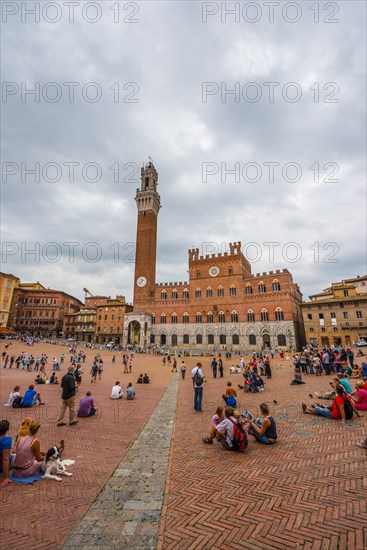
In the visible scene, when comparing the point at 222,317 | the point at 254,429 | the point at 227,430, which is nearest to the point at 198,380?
the point at 254,429

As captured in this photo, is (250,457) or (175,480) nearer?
(175,480)

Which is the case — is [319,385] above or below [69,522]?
above

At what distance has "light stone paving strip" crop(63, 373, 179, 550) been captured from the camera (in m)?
3.39

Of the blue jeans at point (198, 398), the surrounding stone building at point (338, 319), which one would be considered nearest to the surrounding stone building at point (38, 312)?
the surrounding stone building at point (338, 319)

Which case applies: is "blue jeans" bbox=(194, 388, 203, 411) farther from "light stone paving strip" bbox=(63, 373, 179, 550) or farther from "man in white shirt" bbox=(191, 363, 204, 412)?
"light stone paving strip" bbox=(63, 373, 179, 550)

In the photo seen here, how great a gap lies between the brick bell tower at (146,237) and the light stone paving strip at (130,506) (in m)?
46.0

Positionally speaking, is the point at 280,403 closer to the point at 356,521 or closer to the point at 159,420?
the point at 159,420

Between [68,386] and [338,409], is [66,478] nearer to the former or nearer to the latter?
[68,386]

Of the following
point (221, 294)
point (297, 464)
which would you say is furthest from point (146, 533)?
point (221, 294)

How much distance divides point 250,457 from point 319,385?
367 inches

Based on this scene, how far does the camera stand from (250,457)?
562 centimetres

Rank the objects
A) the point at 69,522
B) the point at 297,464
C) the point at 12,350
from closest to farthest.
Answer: the point at 69,522 → the point at 297,464 → the point at 12,350

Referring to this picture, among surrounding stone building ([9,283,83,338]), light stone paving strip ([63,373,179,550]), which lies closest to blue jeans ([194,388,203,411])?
light stone paving strip ([63,373,179,550])

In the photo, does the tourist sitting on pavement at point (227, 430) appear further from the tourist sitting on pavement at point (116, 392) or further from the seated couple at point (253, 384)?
the seated couple at point (253, 384)
